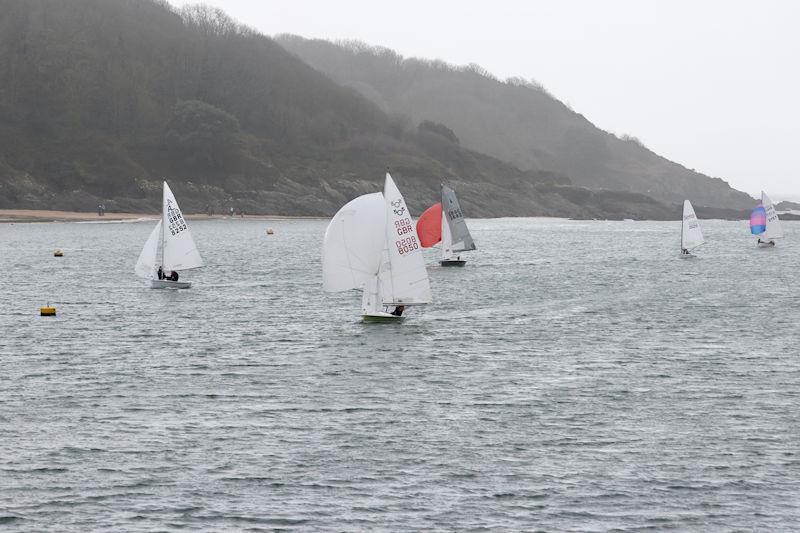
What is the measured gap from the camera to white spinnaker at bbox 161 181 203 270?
267 feet

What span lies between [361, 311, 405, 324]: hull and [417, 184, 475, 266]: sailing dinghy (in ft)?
122

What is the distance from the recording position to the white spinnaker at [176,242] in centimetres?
8144

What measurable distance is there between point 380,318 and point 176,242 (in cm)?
2510

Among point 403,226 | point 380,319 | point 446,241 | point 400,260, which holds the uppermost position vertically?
point 403,226

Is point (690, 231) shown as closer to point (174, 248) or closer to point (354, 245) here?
point (174, 248)

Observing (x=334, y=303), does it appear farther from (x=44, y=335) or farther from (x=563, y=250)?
(x=563, y=250)

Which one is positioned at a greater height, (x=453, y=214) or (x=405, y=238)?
(x=453, y=214)

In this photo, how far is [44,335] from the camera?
190 feet

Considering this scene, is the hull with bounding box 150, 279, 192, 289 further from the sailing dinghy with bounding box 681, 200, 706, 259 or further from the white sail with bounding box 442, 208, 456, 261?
the sailing dinghy with bounding box 681, 200, 706, 259

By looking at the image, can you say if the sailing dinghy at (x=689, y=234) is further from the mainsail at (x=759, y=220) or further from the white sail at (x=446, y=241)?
the white sail at (x=446, y=241)

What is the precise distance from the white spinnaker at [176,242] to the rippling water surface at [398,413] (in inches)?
119

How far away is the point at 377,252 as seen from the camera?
58.7 meters

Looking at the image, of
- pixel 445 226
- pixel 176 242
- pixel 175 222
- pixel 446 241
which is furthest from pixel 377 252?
pixel 446 241

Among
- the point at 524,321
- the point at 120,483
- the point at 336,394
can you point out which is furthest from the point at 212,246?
the point at 120,483
